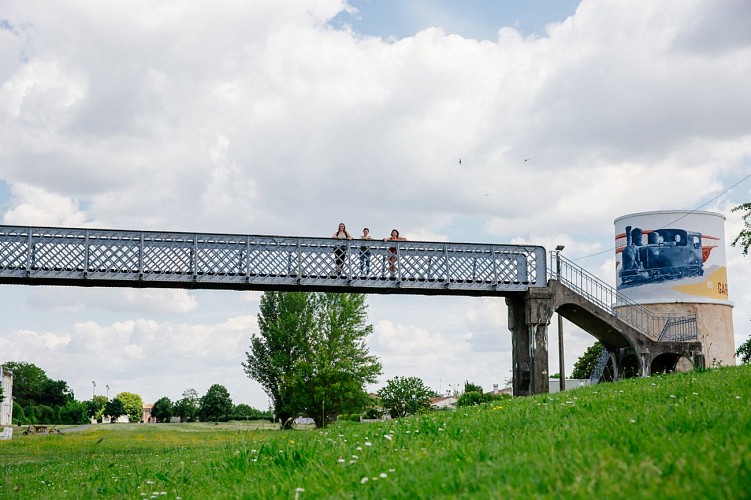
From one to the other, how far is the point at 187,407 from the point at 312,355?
186ft

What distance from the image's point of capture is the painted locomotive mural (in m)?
41.4

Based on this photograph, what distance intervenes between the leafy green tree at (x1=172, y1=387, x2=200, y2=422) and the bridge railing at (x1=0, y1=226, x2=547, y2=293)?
2949 inches

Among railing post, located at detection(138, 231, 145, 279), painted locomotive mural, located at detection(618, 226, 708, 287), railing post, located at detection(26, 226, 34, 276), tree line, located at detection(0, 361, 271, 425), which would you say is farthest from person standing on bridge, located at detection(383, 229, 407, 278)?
tree line, located at detection(0, 361, 271, 425)

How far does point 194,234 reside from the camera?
25.1 metres

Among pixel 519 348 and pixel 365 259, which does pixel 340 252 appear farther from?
pixel 519 348

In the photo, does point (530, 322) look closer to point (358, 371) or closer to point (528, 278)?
point (528, 278)

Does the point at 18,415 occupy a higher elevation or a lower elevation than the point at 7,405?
lower

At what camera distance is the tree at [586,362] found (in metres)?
65.2

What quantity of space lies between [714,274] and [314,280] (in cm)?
2530

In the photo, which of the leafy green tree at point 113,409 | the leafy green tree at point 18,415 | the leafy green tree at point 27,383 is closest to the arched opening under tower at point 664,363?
the leafy green tree at point 18,415

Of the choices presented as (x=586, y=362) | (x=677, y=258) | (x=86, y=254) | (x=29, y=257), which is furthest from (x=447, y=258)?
(x=586, y=362)

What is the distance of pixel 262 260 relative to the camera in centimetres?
2545

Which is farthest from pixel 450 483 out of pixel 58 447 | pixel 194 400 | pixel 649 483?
pixel 194 400

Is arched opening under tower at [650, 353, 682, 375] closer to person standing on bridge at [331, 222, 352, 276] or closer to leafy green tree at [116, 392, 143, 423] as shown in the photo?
person standing on bridge at [331, 222, 352, 276]
